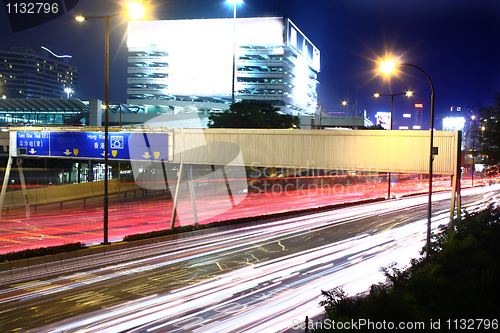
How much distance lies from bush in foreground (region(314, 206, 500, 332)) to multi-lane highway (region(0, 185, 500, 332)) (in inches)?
104

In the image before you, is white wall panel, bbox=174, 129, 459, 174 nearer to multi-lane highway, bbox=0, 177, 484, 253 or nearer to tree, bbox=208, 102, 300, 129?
multi-lane highway, bbox=0, 177, 484, 253

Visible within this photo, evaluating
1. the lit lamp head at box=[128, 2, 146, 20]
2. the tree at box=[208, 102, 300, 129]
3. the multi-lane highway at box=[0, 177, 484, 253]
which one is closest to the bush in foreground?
the lit lamp head at box=[128, 2, 146, 20]

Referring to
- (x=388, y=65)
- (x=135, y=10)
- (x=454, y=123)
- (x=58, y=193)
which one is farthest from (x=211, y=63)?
(x=388, y=65)

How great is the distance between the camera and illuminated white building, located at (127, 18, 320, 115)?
111 meters

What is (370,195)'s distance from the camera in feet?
139

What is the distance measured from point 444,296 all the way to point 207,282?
7.37m

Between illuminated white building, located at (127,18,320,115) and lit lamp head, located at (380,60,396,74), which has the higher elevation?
illuminated white building, located at (127,18,320,115)

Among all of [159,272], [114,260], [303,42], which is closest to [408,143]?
[159,272]

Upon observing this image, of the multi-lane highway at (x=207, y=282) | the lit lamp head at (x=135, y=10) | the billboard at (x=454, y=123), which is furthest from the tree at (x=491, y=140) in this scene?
the billboard at (x=454, y=123)

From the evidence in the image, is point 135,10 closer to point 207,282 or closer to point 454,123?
point 207,282

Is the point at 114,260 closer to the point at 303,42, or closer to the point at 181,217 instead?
the point at 181,217

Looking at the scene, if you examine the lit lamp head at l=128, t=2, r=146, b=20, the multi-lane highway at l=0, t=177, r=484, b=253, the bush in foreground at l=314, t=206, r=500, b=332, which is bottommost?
the multi-lane highway at l=0, t=177, r=484, b=253

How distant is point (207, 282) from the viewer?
41.4ft

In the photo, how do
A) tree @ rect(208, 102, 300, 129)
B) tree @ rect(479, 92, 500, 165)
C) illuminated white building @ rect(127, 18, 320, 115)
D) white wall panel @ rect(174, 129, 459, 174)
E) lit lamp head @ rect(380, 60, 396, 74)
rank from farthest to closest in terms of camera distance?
illuminated white building @ rect(127, 18, 320, 115)
tree @ rect(208, 102, 300, 129)
tree @ rect(479, 92, 500, 165)
white wall panel @ rect(174, 129, 459, 174)
lit lamp head @ rect(380, 60, 396, 74)
